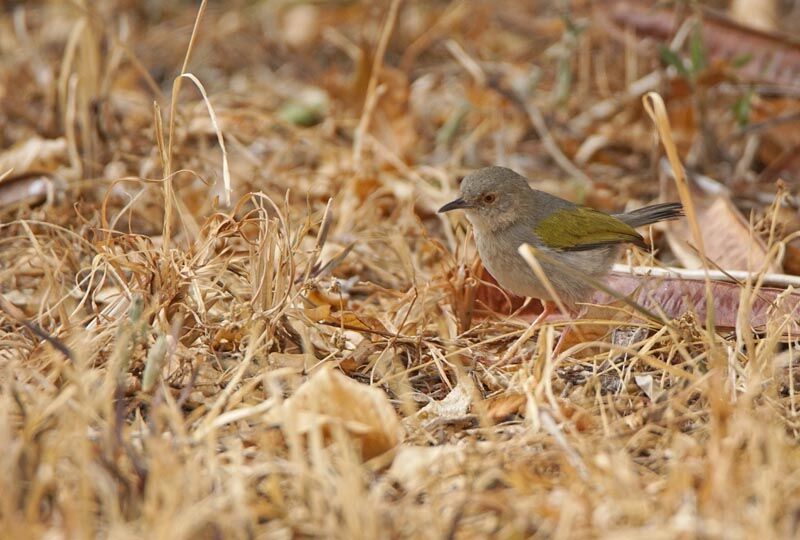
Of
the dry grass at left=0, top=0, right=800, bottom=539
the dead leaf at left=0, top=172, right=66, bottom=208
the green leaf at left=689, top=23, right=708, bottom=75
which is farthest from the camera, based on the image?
the green leaf at left=689, top=23, right=708, bottom=75

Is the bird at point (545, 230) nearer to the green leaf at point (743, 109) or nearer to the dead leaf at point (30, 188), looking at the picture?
the green leaf at point (743, 109)

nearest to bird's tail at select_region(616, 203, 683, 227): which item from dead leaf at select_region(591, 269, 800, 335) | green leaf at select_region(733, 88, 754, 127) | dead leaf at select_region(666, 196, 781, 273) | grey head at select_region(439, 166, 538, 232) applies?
dead leaf at select_region(666, 196, 781, 273)

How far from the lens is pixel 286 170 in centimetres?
577

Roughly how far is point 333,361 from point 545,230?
1.36 metres

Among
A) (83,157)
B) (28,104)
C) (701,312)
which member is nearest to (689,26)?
(701,312)

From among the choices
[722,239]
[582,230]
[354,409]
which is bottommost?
[722,239]

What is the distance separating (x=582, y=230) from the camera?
4.25m

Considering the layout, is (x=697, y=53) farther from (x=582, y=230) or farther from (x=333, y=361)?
(x=333, y=361)

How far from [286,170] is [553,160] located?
176 centimetres

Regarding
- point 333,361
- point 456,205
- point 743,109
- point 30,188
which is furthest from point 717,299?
point 30,188

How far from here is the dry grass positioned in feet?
7.54

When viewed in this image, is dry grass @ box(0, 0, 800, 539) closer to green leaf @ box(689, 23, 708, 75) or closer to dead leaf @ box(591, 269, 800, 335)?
dead leaf @ box(591, 269, 800, 335)

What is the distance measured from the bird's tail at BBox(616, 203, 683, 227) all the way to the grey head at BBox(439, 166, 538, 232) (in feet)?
1.46

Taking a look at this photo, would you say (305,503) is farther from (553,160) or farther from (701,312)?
(553,160)
